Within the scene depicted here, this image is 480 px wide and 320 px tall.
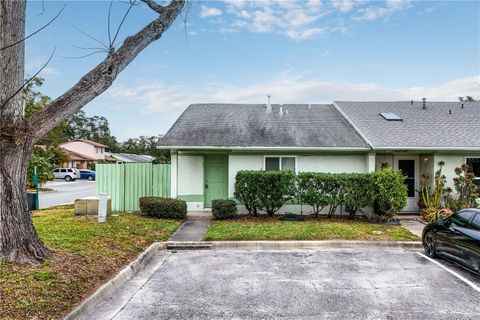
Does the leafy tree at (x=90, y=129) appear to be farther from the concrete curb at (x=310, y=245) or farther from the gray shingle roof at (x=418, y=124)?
the concrete curb at (x=310, y=245)

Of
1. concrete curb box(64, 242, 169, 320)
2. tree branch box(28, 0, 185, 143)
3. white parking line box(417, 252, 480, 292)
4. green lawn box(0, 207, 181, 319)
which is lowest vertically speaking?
white parking line box(417, 252, 480, 292)

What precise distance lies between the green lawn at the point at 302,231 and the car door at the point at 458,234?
208 centimetres

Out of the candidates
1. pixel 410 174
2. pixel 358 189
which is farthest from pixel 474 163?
pixel 358 189

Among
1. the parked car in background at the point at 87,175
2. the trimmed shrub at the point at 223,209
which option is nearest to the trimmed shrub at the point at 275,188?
the trimmed shrub at the point at 223,209

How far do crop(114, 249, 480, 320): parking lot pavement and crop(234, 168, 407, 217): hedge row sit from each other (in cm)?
404

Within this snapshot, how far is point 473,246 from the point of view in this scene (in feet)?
20.9

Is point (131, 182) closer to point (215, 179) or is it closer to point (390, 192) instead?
point (215, 179)

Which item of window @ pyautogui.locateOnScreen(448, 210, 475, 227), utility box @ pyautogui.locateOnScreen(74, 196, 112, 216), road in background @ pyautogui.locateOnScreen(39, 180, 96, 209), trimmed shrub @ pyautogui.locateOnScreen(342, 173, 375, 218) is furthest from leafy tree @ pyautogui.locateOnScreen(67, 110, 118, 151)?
window @ pyautogui.locateOnScreen(448, 210, 475, 227)

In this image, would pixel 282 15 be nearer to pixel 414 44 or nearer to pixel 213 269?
pixel 414 44

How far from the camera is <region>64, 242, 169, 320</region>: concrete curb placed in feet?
15.0

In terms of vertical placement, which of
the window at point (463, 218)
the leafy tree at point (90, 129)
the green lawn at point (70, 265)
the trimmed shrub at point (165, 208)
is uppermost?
the leafy tree at point (90, 129)

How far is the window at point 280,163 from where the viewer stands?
13.5 meters

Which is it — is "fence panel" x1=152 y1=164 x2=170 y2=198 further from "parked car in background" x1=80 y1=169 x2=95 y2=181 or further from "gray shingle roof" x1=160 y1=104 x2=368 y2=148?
"parked car in background" x1=80 y1=169 x2=95 y2=181

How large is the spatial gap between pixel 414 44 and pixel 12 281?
57.8ft
